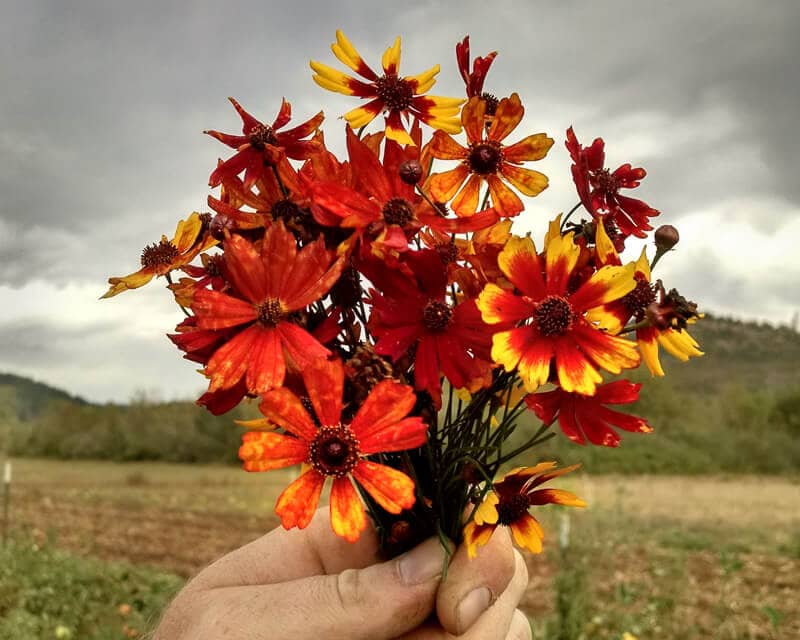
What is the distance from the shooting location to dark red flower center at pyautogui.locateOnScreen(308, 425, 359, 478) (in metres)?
0.95

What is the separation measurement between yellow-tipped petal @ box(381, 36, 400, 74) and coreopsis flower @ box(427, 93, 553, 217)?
0.46 feet

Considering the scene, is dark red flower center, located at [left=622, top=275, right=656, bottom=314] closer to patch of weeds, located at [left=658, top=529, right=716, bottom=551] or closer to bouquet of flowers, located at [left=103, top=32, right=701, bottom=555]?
bouquet of flowers, located at [left=103, top=32, right=701, bottom=555]

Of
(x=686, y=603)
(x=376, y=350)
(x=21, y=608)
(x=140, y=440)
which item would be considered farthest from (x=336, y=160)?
(x=140, y=440)

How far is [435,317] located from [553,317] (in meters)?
0.15

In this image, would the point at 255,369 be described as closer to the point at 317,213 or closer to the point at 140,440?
the point at 317,213

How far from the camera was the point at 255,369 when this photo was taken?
3.05 ft

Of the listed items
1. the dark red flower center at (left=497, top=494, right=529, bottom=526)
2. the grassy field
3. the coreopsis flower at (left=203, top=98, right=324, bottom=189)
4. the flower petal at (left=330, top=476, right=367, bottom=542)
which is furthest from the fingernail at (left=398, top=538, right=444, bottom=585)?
the grassy field

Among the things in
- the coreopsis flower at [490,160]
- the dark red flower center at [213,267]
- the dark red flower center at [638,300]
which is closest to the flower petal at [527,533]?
the dark red flower center at [638,300]

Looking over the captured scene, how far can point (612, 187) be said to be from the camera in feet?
3.81

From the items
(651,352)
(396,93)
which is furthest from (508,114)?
(651,352)

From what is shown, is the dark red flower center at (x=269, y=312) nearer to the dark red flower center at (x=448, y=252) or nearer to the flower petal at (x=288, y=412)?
the flower petal at (x=288, y=412)

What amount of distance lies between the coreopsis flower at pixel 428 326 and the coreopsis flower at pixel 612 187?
26 centimetres

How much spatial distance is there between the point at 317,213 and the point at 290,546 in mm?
887

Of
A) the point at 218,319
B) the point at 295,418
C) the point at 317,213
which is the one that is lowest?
the point at 295,418
